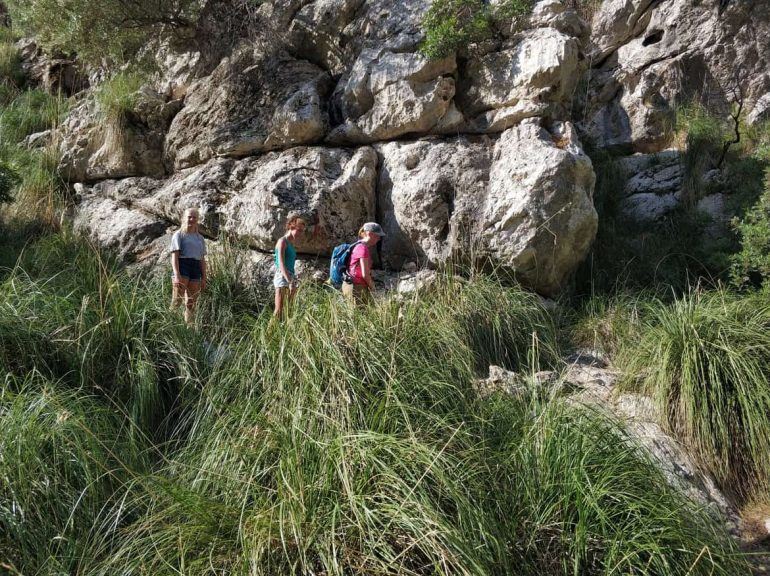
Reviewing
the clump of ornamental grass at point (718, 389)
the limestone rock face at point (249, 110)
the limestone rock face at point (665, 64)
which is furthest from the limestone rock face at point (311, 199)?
the limestone rock face at point (665, 64)

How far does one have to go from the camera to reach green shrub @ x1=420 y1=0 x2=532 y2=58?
21.9 ft

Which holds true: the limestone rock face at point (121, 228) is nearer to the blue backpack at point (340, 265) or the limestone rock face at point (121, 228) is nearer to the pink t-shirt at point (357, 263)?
the blue backpack at point (340, 265)

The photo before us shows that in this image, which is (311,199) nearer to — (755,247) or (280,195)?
(280,195)

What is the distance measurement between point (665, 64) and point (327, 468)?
9824 millimetres

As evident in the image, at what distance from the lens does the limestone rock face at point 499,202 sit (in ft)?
19.7

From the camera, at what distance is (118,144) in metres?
8.04

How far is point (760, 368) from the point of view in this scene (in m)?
4.05

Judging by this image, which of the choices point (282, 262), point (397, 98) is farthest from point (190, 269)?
point (397, 98)

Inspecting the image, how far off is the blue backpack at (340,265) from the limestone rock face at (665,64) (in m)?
6.09

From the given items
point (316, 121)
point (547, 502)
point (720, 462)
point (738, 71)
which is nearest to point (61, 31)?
point (316, 121)

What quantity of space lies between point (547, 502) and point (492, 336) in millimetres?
2594

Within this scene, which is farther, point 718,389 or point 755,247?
point 755,247

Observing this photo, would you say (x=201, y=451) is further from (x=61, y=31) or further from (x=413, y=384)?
(x=61, y=31)

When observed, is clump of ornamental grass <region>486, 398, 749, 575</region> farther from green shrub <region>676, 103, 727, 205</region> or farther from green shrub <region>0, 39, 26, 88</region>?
green shrub <region>0, 39, 26, 88</region>
